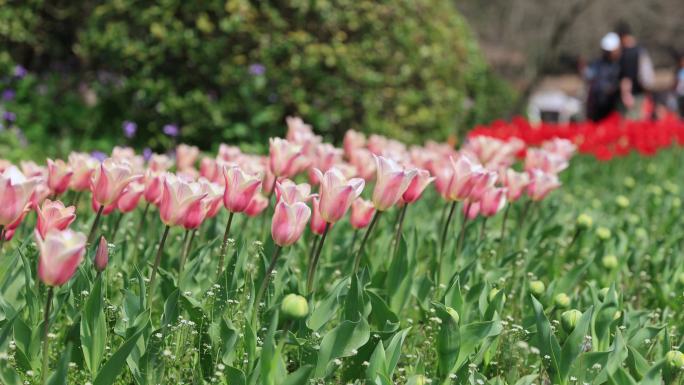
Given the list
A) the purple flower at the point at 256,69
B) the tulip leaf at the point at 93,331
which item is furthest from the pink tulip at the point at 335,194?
the purple flower at the point at 256,69

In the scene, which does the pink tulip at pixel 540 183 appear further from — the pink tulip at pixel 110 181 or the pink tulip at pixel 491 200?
the pink tulip at pixel 110 181

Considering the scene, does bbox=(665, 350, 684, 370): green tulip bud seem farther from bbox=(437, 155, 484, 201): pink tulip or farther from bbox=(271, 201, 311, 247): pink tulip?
bbox=(271, 201, 311, 247): pink tulip

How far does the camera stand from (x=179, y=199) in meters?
2.00

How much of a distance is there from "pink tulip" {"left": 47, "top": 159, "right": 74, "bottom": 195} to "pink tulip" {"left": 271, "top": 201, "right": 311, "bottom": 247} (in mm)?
800

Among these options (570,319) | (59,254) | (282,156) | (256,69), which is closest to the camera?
(59,254)

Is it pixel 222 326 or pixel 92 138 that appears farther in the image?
pixel 92 138

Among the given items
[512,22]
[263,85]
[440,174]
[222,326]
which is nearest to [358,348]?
[222,326]

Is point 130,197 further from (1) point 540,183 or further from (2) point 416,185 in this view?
(1) point 540,183

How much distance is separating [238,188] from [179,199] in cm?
18

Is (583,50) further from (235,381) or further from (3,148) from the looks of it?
(235,381)

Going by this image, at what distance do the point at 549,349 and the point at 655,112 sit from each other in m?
13.8

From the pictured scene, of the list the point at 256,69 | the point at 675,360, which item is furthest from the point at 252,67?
the point at 675,360

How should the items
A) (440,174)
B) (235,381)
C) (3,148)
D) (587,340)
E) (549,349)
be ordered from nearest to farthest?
(235,381) < (549,349) < (587,340) < (440,174) < (3,148)

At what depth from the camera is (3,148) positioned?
5.86m
